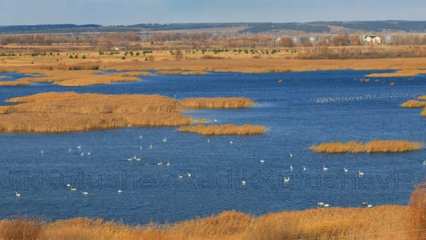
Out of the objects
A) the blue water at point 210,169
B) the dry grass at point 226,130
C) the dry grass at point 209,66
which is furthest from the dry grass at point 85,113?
the dry grass at point 209,66

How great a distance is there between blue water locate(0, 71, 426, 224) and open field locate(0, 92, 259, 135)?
1369 mm

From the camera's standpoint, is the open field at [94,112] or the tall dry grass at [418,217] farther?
the open field at [94,112]

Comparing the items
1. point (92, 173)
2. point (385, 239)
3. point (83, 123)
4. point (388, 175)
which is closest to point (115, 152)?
point (92, 173)

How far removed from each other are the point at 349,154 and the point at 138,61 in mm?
78938

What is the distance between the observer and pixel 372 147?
34.4 metres

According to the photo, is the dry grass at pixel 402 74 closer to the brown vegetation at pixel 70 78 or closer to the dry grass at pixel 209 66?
the dry grass at pixel 209 66

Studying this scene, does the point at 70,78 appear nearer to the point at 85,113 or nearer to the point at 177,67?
the point at 177,67

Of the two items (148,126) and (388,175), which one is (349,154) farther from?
(148,126)

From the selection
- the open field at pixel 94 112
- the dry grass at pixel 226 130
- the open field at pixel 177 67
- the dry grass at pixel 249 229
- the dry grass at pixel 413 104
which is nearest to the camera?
the dry grass at pixel 249 229

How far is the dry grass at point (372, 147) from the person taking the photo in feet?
112

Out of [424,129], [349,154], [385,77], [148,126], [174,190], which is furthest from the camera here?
[385,77]

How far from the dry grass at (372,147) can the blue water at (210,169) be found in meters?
0.65

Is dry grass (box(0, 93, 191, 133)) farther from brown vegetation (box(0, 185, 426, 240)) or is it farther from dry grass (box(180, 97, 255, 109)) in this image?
brown vegetation (box(0, 185, 426, 240))

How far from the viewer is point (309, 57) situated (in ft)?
385
